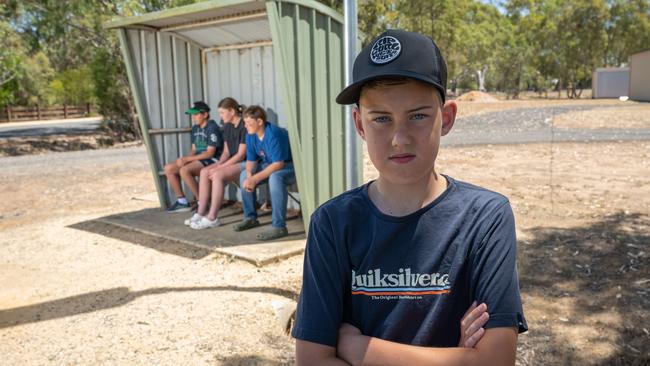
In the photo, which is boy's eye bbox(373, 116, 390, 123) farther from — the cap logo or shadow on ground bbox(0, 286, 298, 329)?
shadow on ground bbox(0, 286, 298, 329)

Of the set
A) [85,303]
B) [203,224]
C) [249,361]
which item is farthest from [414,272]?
[203,224]

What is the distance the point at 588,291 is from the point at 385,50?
3.84 m

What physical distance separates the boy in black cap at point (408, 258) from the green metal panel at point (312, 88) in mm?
4015

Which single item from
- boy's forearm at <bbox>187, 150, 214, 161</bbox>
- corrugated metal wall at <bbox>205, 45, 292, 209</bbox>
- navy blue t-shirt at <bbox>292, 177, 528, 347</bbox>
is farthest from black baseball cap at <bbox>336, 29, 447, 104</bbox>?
boy's forearm at <bbox>187, 150, 214, 161</bbox>

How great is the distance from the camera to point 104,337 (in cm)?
418

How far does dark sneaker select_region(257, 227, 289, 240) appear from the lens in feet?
21.3

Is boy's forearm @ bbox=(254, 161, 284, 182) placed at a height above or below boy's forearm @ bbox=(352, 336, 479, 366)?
below

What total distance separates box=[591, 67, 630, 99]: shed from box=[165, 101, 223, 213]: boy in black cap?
4176cm


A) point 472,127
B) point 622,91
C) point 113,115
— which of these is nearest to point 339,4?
point 472,127

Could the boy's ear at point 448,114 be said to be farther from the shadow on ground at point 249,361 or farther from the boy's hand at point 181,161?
the boy's hand at point 181,161

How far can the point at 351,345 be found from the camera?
1710mm

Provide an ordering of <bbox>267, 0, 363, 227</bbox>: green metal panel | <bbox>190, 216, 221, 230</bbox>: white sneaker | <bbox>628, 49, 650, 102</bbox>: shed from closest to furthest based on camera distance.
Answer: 1. <bbox>267, 0, 363, 227</bbox>: green metal panel
2. <bbox>190, 216, 221, 230</bbox>: white sneaker
3. <bbox>628, 49, 650, 102</bbox>: shed

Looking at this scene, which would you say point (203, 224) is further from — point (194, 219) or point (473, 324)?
point (473, 324)

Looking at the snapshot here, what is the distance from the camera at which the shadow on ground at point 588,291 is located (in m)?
3.79
